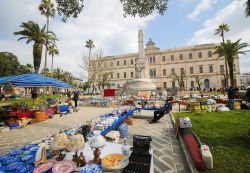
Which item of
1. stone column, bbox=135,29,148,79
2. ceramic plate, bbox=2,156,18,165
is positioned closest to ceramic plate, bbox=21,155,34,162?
ceramic plate, bbox=2,156,18,165

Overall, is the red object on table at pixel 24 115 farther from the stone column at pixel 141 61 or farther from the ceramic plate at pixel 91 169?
the stone column at pixel 141 61

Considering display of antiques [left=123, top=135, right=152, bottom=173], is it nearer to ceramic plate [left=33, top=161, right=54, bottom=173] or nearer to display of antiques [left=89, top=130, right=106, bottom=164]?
display of antiques [left=89, top=130, right=106, bottom=164]

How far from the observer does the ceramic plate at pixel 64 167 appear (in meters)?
1.99

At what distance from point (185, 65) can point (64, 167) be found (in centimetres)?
5523

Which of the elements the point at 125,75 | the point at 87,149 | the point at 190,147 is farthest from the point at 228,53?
the point at 125,75

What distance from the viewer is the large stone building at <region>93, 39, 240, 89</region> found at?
49.5 m

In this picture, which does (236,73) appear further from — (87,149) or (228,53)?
(87,149)

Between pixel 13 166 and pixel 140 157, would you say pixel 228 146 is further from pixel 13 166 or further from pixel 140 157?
pixel 13 166

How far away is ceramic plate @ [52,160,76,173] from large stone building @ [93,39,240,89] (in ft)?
157

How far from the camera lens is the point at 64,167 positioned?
2.06m

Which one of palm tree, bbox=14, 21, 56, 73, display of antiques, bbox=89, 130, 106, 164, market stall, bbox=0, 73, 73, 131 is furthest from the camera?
palm tree, bbox=14, 21, 56, 73

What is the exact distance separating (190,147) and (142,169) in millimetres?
2524

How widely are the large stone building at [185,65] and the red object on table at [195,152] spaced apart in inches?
1773

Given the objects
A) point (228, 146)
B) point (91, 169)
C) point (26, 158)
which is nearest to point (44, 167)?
point (26, 158)
